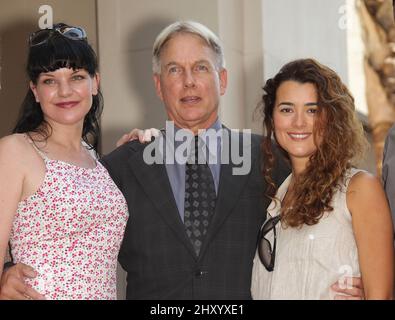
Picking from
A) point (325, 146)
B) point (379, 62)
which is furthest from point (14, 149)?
point (379, 62)

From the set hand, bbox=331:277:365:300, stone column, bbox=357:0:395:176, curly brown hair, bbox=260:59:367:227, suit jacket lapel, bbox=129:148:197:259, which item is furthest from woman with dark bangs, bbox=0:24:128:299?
stone column, bbox=357:0:395:176

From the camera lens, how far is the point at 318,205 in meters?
2.23

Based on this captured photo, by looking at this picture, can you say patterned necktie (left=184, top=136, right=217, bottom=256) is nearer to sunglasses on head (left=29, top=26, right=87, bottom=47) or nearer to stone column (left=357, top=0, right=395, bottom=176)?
sunglasses on head (left=29, top=26, right=87, bottom=47)

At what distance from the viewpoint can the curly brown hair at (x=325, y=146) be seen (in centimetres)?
224

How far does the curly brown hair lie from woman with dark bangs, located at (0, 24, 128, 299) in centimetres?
53

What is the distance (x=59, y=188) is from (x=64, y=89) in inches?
11.6

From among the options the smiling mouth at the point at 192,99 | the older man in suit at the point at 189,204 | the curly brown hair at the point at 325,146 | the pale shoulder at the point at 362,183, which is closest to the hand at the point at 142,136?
the older man in suit at the point at 189,204

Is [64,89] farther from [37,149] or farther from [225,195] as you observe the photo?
[225,195]

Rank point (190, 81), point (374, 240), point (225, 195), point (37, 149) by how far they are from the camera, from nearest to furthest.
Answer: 1. point (374, 240)
2. point (37, 149)
3. point (225, 195)
4. point (190, 81)

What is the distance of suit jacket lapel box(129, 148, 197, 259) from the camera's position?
2.45m

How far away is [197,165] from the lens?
2578 mm

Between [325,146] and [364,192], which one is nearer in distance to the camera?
[364,192]
